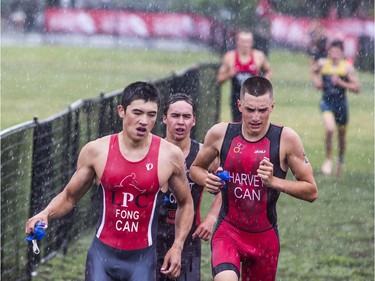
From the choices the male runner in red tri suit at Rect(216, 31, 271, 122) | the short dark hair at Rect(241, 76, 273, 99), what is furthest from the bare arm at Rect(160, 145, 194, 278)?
the male runner in red tri suit at Rect(216, 31, 271, 122)

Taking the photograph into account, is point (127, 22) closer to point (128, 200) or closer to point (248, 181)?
point (248, 181)

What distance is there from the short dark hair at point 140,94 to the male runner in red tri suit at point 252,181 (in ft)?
2.92

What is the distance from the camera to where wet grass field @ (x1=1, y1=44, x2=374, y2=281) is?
11.7 metres

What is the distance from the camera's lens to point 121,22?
1914 inches

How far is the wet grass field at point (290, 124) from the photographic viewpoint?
11688mm

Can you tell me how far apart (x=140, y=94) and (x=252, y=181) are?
1.16 m

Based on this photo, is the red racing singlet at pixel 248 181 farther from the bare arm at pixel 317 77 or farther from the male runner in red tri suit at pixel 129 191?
the bare arm at pixel 317 77

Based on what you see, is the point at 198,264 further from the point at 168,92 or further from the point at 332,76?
the point at 332,76

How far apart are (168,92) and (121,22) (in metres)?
32.8

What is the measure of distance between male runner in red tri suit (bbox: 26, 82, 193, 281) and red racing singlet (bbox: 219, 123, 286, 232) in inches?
28.8

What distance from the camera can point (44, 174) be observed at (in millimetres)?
10766

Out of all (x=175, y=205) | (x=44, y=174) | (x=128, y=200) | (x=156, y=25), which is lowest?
(x=156, y=25)

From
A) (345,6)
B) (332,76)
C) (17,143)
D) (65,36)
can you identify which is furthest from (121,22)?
(17,143)

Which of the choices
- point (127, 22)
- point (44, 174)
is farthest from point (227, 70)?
point (127, 22)
